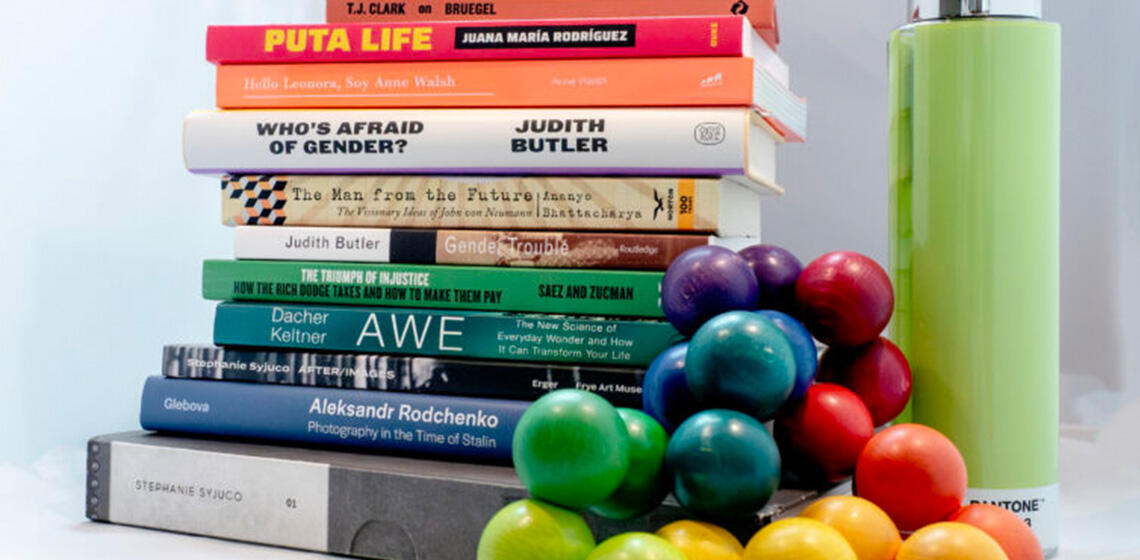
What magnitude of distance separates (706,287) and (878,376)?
0.46 feet

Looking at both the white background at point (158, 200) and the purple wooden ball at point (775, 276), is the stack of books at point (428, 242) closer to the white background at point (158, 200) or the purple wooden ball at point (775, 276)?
the purple wooden ball at point (775, 276)

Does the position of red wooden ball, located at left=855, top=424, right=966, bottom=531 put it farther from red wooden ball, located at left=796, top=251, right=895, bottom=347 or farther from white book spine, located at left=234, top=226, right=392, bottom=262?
white book spine, located at left=234, top=226, right=392, bottom=262

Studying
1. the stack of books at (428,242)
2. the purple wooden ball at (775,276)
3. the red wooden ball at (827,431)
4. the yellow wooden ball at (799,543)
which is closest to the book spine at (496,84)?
the stack of books at (428,242)

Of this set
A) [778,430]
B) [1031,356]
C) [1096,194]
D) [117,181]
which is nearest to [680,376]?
[778,430]

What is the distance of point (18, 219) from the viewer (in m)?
1.04

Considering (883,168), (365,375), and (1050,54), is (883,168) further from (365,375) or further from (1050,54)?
(365,375)

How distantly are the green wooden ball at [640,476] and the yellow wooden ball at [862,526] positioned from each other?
0.08m

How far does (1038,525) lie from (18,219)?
86 cm

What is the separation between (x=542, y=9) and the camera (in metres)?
0.91

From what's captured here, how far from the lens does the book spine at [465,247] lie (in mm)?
801

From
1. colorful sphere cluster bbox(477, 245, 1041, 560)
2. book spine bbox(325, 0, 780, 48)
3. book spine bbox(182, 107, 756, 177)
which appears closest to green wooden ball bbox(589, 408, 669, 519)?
colorful sphere cluster bbox(477, 245, 1041, 560)

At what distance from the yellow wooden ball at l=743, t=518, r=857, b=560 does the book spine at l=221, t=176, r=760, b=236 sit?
0.86ft

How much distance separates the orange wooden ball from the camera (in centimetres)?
63

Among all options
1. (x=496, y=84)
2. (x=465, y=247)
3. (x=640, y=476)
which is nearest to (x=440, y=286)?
(x=465, y=247)
